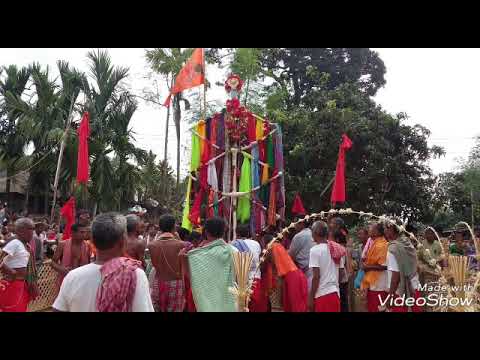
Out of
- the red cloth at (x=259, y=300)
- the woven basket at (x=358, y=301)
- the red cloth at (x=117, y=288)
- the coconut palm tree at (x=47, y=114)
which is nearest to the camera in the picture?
the red cloth at (x=117, y=288)

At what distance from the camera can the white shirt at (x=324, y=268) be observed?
17.4 feet

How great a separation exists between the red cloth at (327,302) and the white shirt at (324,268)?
0.04 m

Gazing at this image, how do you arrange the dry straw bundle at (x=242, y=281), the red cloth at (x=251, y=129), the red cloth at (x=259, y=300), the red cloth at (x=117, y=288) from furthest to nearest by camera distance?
the red cloth at (x=251, y=129) < the red cloth at (x=259, y=300) < the dry straw bundle at (x=242, y=281) < the red cloth at (x=117, y=288)

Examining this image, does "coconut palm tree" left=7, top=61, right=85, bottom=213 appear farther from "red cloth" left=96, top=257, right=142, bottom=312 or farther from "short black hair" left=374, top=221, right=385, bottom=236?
"red cloth" left=96, top=257, right=142, bottom=312

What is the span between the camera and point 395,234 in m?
5.89

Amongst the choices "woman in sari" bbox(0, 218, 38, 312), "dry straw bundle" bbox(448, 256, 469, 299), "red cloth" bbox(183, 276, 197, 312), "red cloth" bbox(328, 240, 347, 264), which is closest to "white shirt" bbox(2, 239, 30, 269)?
"woman in sari" bbox(0, 218, 38, 312)

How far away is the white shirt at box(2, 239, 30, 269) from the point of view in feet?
17.4

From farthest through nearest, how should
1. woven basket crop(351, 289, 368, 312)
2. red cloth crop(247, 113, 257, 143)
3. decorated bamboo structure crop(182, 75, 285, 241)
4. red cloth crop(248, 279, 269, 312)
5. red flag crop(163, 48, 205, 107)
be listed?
1. red flag crop(163, 48, 205, 107)
2. red cloth crop(247, 113, 257, 143)
3. decorated bamboo structure crop(182, 75, 285, 241)
4. woven basket crop(351, 289, 368, 312)
5. red cloth crop(248, 279, 269, 312)

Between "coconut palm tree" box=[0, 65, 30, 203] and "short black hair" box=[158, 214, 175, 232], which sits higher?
"coconut palm tree" box=[0, 65, 30, 203]

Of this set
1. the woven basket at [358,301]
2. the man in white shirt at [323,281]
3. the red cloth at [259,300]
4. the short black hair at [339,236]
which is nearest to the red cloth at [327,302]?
the man in white shirt at [323,281]

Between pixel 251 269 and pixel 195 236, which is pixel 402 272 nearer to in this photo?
pixel 251 269

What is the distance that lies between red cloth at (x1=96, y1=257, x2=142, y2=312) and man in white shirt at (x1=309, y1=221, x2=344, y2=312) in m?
2.97

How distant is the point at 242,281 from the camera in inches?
165

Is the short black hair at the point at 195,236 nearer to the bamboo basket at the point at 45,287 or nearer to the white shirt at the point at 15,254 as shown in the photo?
the bamboo basket at the point at 45,287
